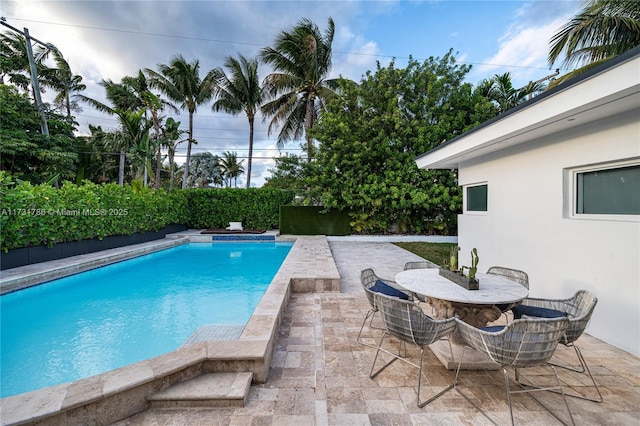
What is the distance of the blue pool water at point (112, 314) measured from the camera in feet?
13.0

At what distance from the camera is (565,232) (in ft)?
14.0

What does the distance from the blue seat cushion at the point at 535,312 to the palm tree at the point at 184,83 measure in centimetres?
2080

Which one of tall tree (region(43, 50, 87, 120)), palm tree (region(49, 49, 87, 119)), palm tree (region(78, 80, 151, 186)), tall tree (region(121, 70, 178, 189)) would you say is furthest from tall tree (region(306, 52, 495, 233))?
palm tree (region(49, 49, 87, 119))

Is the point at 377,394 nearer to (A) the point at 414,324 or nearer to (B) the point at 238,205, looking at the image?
(A) the point at 414,324

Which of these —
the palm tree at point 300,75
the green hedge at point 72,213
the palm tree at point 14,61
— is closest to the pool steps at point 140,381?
the green hedge at point 72,213

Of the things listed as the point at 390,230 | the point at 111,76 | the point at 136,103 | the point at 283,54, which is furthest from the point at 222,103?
the point at 390,230

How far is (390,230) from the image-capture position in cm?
1451

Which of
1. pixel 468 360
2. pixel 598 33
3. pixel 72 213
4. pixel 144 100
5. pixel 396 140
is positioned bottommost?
pixel 468 360

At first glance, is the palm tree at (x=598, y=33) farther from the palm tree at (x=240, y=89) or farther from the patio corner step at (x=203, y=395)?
the palm tree at (x=240, y=89)

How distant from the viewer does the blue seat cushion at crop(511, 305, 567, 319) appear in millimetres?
3049

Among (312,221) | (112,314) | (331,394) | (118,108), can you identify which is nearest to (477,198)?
(331,394)

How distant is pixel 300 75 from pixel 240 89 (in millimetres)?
4740

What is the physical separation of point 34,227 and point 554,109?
37.8ft

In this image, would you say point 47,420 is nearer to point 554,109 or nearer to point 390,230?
point 554,109
